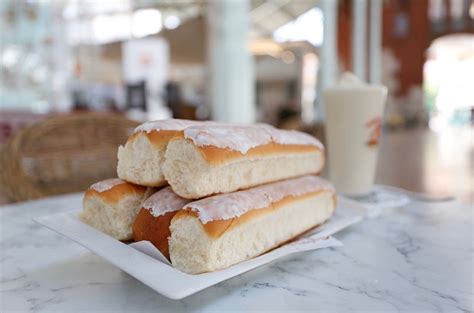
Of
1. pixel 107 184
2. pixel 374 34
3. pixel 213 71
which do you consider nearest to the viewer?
pixel 107 184

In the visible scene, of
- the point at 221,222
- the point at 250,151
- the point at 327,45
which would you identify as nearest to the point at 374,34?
the point at 327,45

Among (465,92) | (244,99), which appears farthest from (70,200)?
(465,92)

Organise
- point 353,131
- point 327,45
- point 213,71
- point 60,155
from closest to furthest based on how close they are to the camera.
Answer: point 353,131
point 60,155
point 327,45
point 213,71

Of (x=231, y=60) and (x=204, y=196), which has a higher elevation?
(x=231, y=60)

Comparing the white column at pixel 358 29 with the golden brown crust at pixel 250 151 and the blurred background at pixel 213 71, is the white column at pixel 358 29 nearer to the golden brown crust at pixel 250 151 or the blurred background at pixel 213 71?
the blurred background at pixel 213 71

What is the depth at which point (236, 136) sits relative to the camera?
473mm

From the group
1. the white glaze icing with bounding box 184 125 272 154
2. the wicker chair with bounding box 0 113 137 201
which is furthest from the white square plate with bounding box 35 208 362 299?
the wicker chair with bounding box 0 113 137 201

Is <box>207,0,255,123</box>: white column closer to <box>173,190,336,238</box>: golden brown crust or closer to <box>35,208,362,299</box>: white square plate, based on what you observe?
<box>35,208,362,299</box>: white square plate

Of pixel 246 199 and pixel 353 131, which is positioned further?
pixel 353 131

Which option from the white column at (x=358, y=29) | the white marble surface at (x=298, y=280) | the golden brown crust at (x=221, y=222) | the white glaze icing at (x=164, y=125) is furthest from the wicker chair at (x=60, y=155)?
the white column at (x=358, y=29)

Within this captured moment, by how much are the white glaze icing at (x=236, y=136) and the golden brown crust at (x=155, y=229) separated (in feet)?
0.27

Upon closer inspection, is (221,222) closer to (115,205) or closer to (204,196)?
(204,196)

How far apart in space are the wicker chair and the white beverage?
72 cm

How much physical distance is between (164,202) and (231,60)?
5.92 feet
